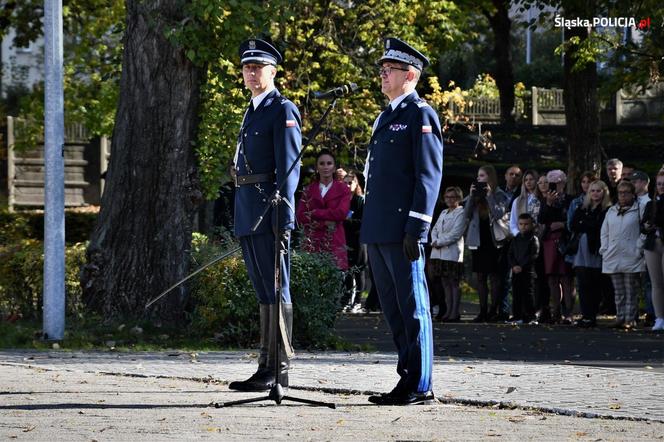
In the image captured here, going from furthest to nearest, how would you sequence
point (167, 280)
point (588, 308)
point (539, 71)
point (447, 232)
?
point (539, 71)
point (447, 232)
point (588, 308)
point (167, 280)

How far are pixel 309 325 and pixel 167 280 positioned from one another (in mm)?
1772

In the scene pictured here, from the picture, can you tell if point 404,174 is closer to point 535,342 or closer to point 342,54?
point 535,342

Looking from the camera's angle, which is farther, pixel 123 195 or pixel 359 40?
pixel 359 40

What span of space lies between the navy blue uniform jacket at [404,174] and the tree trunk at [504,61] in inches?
1237

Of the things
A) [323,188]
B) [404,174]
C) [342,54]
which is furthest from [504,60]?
[404,174]

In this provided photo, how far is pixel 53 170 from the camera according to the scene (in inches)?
535

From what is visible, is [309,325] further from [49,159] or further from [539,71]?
[539,71]

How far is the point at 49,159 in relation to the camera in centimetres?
1358

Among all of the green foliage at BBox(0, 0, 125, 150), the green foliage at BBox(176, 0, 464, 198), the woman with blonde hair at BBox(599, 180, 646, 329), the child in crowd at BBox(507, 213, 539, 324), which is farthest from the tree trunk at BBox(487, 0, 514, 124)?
the woman with blonde hair at BBox(599, 180, 646, 329)

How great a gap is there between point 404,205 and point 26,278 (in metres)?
6.57

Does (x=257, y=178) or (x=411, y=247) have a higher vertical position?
(x=257, y=178)

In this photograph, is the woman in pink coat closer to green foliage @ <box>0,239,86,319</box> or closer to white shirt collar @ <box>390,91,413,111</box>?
green foliage @ <box>0,239,86,319</box>

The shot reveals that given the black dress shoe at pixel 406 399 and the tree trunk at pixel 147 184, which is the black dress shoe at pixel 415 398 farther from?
the tree trunk at pixel 147 184

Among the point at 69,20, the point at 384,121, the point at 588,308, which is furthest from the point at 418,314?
the point at 69,20
